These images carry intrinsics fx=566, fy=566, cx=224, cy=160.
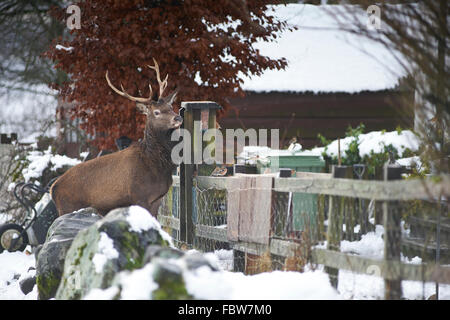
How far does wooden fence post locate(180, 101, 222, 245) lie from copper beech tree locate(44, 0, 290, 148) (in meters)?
1.40

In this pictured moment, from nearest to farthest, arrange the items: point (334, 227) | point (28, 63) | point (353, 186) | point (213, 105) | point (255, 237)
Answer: point (353, 186) < point (334, 227) < point (255, 237) < point (213, 105) < point (28, 63)

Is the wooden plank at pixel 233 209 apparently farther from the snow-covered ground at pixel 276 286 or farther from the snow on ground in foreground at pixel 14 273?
the snow on ground in foreground at pixel 14 273

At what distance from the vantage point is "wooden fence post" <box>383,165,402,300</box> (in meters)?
4.06

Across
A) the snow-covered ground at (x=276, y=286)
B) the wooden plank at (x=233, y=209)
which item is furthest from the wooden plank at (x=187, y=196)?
the snow-covered ground at (x=276, y=286)

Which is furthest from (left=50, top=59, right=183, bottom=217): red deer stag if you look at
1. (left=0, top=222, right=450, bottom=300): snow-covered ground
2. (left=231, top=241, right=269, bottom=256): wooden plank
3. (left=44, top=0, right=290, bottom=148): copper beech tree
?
(left=44, top=0, right=290, bottom=148): copper beech tree

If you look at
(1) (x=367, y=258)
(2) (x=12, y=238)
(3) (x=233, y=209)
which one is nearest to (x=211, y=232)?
(3) (x=233, y=209)

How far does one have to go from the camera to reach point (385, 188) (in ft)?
13.4

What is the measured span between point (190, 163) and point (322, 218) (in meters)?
2.36

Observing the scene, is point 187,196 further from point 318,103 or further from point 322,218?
A: point 318,103

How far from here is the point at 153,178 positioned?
19.8 ft
